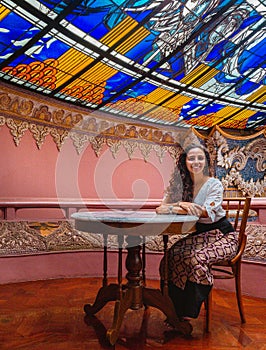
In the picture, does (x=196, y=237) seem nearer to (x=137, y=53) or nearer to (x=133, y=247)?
(x=133, y=247)

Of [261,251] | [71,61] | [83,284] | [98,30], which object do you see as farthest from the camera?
[71,61]

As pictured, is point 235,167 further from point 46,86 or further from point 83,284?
point 83,284

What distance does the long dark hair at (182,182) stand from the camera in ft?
7.95

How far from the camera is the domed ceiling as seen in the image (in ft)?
14.5

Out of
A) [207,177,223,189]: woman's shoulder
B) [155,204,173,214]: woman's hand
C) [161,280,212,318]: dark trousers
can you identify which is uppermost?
[207,177,223,189]: woman's shoulder

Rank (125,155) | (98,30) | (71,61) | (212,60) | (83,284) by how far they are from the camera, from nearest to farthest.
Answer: (83,284) → (98,30) → (71,61) → (212,60) → (125,155)

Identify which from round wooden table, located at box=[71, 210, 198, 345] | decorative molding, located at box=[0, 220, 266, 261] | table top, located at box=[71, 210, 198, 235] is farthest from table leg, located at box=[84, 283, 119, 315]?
decorative molding, located at box=[0, 220, 266, 261]

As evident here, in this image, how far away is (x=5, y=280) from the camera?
3475mm

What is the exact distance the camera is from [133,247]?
2.34 m

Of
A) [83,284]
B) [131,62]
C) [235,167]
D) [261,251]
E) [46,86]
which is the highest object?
[131,62]

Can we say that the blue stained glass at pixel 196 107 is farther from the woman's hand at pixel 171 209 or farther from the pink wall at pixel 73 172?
the woman's hand at pixel 171 209

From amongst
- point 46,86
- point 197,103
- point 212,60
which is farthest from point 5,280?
point 197,103

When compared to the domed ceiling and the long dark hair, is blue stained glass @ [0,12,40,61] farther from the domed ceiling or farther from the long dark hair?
the long dark hair

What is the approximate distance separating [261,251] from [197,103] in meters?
5.11
